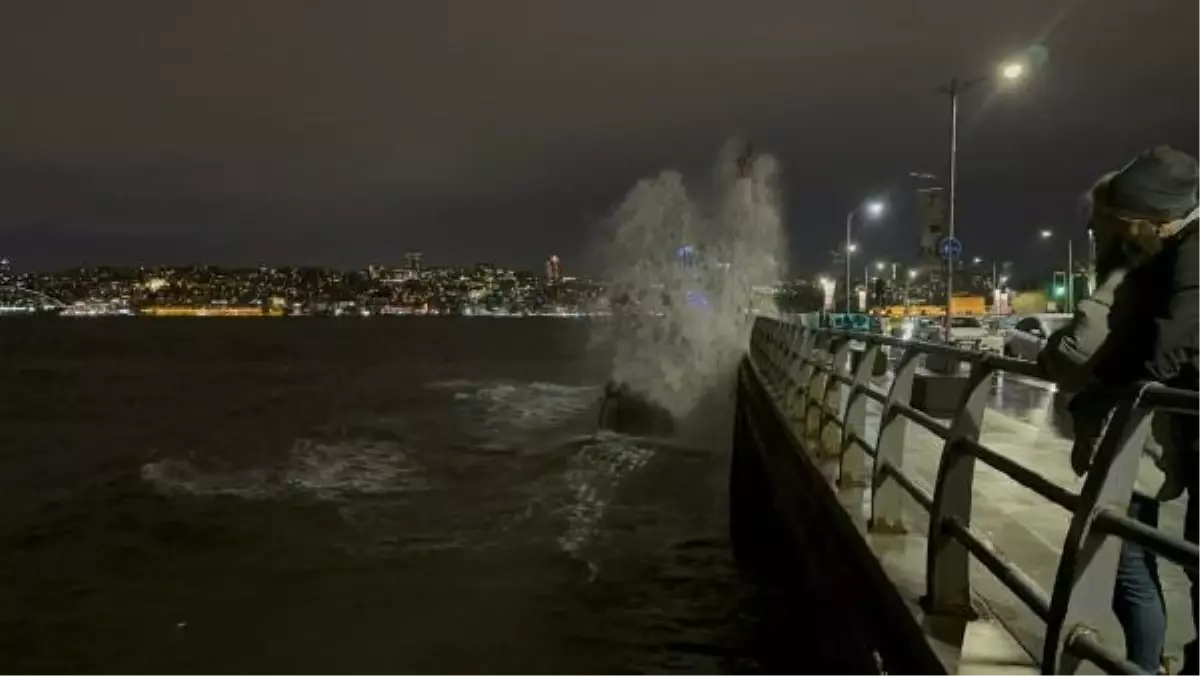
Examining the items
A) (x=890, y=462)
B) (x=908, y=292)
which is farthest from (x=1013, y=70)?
(x=908, y=292)

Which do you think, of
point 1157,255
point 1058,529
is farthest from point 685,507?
point 1157,255

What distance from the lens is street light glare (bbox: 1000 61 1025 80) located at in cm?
2322

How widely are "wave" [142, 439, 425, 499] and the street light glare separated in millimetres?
15375

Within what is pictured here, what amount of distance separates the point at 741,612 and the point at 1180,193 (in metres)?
10.1

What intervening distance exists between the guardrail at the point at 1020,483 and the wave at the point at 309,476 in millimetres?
18865

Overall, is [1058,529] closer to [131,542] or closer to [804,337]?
[804,337]

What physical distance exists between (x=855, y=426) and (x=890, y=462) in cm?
169

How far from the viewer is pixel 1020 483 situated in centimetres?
425

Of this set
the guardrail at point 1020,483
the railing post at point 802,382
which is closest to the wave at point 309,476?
the railing post at point 802,382

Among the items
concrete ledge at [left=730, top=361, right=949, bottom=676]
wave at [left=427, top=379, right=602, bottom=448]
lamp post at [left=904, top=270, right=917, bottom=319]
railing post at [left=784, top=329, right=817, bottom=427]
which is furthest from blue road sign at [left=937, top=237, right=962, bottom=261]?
lamp post at [left=904, top=270, right=917, bottom=319]

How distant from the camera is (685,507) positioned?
21.9 metres

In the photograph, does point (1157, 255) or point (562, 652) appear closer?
point (1157, 255)

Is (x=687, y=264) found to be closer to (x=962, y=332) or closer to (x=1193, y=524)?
(x=962, y=332)

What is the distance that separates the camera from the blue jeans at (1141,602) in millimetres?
4094
